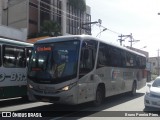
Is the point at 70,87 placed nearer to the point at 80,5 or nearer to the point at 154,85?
the point at 154,85

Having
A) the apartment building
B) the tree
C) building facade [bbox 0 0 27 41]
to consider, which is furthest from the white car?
the tree

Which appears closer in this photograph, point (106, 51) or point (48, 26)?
point (106, 51)

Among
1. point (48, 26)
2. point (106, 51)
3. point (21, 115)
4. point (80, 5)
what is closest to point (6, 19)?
point (48, 26)

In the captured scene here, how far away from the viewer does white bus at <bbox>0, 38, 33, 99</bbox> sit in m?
13.2

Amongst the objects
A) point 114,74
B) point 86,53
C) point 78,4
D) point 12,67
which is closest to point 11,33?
point 114,74

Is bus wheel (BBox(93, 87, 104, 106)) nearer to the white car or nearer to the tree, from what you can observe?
the white car

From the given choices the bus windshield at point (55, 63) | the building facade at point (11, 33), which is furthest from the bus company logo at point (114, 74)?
the building facade at point (11, 33)

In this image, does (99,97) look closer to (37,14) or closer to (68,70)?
(68,70)

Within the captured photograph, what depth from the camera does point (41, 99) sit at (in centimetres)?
1169

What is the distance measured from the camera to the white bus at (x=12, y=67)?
1316 cm

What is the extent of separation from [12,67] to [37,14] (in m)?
35.9

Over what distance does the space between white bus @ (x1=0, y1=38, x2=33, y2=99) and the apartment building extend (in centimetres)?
3068

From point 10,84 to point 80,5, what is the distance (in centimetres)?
4317

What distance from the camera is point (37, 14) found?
48.6 metres
